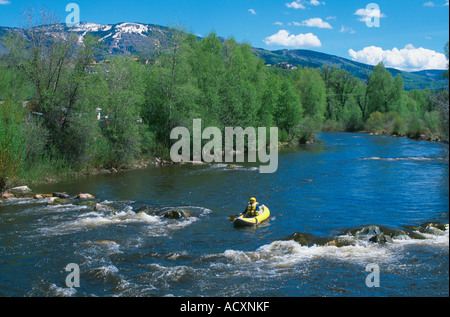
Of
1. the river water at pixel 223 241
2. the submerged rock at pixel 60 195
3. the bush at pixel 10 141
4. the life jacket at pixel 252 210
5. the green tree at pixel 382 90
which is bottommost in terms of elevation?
the river water at pixel 223 241

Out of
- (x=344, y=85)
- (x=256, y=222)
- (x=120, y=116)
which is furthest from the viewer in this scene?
(x=344, y=85)

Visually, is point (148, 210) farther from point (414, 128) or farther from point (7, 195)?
point (414, 128)

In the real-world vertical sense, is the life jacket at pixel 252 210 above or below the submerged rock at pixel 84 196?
above

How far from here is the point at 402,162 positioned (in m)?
36.1

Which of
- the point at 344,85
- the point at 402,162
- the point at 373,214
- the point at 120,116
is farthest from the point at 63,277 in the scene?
the point at 344,85

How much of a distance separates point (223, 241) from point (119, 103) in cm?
1967

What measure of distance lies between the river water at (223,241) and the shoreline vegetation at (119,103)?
2.88 m

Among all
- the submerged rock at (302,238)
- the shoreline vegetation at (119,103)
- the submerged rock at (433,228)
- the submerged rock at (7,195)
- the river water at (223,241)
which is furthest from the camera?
the shoreline vegetation at (119,103)

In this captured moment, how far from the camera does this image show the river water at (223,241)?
11734mm

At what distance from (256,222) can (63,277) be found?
855cm

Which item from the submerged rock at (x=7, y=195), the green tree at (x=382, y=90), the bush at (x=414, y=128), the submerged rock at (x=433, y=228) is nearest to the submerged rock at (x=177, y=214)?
the submerged rock at (x=7, y=195)

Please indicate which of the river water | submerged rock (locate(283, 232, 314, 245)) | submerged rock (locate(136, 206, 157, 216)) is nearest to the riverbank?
the river water

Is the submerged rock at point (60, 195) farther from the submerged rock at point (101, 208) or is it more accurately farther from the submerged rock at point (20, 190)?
the submerged rock at point (101, 208)
